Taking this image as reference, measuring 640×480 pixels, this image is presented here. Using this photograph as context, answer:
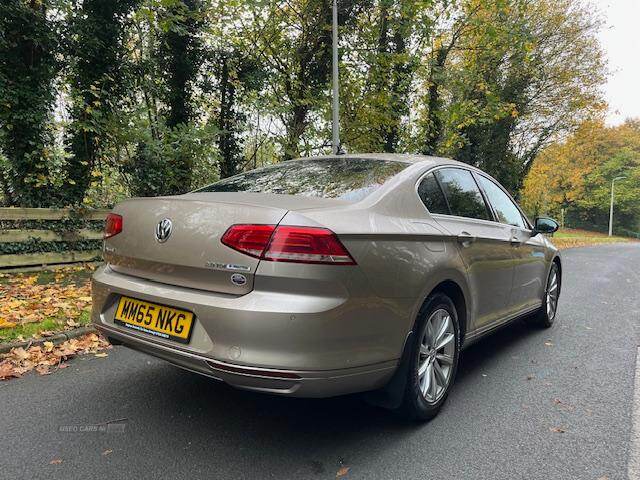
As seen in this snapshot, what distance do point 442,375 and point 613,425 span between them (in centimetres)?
107

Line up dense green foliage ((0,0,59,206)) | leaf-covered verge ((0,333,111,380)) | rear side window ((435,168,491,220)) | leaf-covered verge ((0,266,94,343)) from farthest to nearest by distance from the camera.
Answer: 1. dense green foliage ((0,0,59,206))
2. leaf-covered verge ((0,266,94,343))
3. leaf-covered verge ((0,333,111,380))
4. rear side window ((435,168,491,220))

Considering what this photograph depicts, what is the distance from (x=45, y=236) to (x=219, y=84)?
6093 millimetres

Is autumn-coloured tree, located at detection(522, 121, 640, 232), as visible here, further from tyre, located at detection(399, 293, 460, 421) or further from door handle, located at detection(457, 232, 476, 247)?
tyre, located at detection(399, 293, 460, 421)

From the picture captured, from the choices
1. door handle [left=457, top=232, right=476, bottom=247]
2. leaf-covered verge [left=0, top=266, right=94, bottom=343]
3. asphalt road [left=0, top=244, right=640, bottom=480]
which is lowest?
asphalt road [left=0, top=244, right=640, bottom=480]

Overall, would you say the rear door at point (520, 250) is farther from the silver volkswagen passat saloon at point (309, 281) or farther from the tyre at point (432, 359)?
the tyre at point (432, 359)

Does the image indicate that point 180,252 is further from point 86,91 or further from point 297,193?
point 86,91

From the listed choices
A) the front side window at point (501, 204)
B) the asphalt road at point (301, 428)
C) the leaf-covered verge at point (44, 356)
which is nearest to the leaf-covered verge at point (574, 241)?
the front side window at point (501, 204)

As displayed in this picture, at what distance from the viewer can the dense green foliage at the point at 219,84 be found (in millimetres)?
8656

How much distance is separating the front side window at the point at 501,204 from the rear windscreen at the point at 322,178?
4.02 ft

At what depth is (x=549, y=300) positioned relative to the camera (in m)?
5.38

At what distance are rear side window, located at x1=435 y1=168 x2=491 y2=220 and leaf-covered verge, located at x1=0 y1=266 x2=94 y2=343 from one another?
369 cm

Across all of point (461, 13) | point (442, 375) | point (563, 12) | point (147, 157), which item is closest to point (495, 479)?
point (442, 375)

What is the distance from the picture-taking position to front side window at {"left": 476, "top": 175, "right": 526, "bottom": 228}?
13.5ft

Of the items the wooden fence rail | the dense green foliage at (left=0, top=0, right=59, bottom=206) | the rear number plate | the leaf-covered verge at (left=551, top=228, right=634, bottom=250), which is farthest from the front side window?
the leaf-covered verge at (left=551, top=228, right=634, bottom=250)
